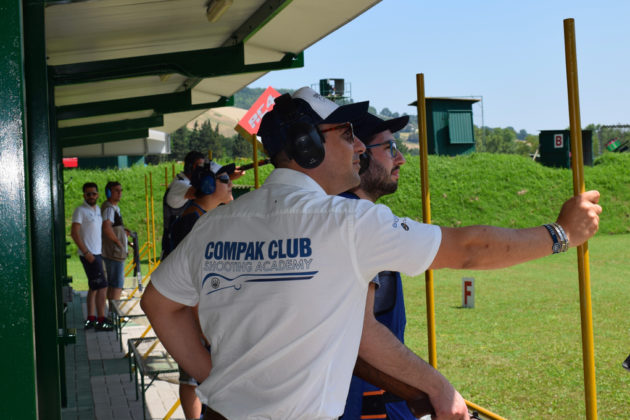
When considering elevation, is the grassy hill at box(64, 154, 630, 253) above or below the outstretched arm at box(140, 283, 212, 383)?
above

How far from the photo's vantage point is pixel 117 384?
6.55m

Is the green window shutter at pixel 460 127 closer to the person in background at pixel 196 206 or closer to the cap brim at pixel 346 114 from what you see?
the person in background at pixel 196 206

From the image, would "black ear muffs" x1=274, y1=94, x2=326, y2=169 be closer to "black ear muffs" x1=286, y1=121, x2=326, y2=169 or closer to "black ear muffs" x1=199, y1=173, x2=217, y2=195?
"black ear muffs" x1=286, y1=121, x2=326, y2=169

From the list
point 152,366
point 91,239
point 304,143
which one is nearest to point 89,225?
point 91,239

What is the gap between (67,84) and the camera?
5.22 metres

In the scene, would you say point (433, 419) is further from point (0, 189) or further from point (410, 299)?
point (410, 299)

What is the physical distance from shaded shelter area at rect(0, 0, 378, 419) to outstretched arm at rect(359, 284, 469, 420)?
892mm

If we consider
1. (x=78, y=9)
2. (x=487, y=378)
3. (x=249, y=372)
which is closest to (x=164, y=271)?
(x=249, y=372)

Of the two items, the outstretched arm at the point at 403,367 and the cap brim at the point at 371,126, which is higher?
→ the cap brim at the point at 371,126

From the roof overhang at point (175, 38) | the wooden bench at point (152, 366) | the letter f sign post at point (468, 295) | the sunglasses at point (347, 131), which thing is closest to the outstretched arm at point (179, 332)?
the sunglasses at point (347, 131)

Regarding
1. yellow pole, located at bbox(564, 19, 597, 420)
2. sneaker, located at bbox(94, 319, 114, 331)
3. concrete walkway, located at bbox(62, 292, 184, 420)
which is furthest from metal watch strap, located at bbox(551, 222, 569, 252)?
sneaker, located at bbox(94, 319, 114, 331)

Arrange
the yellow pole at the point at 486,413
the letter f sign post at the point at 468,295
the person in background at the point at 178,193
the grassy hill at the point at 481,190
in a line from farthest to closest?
the grassy hill at the point at 481,190, the letter f sign post at the point at 468,295, the person in background at the point at 178,193, the yellow pole at the point at 486,413

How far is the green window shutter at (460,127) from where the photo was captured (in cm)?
3275

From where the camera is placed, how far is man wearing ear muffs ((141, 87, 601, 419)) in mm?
1712
